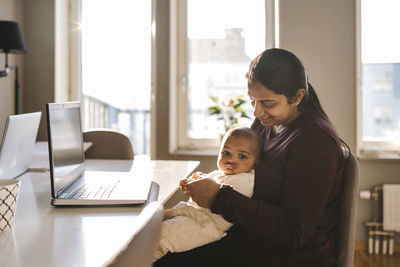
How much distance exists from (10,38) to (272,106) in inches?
97.5

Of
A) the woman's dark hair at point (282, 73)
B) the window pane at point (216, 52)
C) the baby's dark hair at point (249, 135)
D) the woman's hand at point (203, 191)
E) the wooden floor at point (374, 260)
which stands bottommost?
the wooden floor at point (374, 260)

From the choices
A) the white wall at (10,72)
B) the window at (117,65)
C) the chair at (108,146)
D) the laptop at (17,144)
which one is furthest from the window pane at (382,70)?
the white wall at (10,72)

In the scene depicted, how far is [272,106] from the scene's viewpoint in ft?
4.36

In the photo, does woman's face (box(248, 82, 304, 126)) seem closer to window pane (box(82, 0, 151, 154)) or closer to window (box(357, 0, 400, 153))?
window (box(357, 0, 400, 153))

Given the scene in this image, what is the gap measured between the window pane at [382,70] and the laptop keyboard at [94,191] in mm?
2494

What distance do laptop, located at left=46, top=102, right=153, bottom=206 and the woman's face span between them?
1.53 feet

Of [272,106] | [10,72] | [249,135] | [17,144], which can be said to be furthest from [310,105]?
[10,72]

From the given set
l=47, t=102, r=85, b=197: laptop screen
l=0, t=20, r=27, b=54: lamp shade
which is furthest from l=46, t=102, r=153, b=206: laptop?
l=0, t=20, r=27, b=54: lamp shade

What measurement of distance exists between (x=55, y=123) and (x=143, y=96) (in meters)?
2.49

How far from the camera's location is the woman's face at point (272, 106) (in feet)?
4.32

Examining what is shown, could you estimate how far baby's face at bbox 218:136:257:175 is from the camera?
1.45 meters

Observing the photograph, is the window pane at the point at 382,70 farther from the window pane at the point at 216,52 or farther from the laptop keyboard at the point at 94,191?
the laptop keyboard at the point at 94,191

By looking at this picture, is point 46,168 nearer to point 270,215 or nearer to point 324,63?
point 270,215

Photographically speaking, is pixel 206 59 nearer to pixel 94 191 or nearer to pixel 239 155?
pixel 239 155
